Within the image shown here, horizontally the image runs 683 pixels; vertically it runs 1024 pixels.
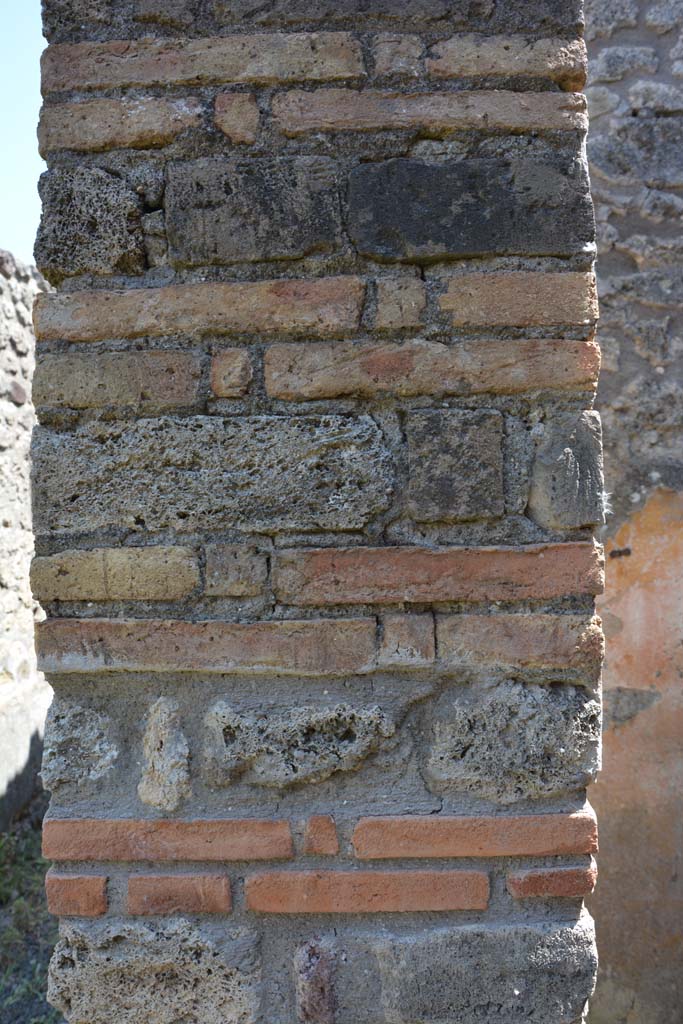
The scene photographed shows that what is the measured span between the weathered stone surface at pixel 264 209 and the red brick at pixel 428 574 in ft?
1.65

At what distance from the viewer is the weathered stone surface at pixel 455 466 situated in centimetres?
142

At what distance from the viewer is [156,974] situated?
1.41 metres

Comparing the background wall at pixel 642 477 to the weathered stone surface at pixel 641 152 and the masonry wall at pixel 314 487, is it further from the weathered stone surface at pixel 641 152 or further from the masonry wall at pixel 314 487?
the masonry wall at pixel 314 487

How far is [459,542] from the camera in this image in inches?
56.1

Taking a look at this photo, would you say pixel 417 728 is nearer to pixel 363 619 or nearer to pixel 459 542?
pixel 363 619

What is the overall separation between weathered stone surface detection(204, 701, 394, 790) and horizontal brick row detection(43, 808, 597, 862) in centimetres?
8

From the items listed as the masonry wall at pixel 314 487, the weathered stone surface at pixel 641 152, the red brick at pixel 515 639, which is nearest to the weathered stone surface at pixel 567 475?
the masonry wall at pixel 314 487

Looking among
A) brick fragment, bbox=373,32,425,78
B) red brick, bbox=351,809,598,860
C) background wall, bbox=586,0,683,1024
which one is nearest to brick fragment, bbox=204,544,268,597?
red brick, bbox=351,809,598,860

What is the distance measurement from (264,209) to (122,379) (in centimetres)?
36

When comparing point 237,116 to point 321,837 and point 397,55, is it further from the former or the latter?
point 321,837

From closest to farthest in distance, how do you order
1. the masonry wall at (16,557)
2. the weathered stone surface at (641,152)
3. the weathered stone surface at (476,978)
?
the weathered stone surface at (476,978) < the weathered stone surface at (641,152) < the masonry wall at (16,557)

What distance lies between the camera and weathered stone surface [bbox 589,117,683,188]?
2838mm

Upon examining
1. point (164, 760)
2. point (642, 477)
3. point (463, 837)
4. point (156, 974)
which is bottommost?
point (156, 974)

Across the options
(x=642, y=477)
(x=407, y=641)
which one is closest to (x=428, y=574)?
(x=407, y=641)
